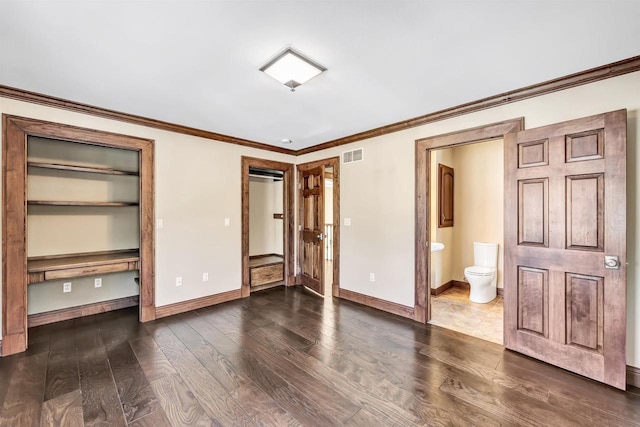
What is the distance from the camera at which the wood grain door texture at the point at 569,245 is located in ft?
6.89

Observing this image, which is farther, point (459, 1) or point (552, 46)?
point (552, 46)

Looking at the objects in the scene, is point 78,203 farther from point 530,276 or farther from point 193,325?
point 530,276

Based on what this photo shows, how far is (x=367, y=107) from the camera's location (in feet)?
9.99

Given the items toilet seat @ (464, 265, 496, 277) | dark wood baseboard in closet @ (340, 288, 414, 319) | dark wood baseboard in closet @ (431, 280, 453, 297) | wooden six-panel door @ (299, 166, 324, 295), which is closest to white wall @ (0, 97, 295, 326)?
wooden six-panel door @ (299, 166, 324, 295)

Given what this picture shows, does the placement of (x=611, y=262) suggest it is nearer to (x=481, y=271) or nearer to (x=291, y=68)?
(x=481, y=271)

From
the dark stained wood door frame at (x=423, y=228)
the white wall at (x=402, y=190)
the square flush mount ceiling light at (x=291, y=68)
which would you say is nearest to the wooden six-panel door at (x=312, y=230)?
the white wall at (x=402, y=190)

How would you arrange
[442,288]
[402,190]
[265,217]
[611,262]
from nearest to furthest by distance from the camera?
[611,262] → [402,190] → [442,288] → [265,217]

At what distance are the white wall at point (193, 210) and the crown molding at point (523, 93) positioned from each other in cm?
219

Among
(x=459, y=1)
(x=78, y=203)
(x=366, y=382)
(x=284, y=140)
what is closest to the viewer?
(x=459, y=1)

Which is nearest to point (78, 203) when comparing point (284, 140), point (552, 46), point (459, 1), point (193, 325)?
point (193, 325)

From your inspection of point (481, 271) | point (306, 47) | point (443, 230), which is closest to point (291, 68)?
point (306, 47)

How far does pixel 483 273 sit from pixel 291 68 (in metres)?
3.74

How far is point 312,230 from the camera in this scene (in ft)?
15.6

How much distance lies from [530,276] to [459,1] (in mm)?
2328
